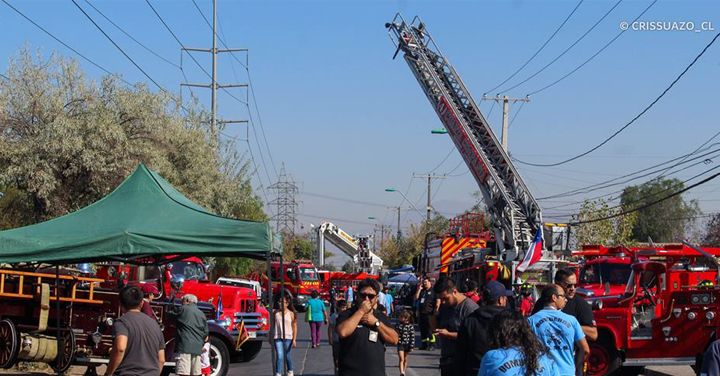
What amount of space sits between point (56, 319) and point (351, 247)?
139 feet

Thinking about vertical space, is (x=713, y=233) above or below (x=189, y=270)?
above

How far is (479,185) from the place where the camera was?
93.1ft

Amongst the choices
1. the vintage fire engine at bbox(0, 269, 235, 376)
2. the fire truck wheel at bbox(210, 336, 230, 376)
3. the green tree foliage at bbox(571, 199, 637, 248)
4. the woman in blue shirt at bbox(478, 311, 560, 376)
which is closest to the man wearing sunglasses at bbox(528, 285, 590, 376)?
the woman in blue shirt at bbox(478, 311, 560, 376)

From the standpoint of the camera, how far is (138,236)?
11336 mm

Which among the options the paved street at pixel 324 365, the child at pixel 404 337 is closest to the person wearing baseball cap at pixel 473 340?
the child at pixel 404 337

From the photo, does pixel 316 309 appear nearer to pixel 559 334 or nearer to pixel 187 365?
pixel 187 365

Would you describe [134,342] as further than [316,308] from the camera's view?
No

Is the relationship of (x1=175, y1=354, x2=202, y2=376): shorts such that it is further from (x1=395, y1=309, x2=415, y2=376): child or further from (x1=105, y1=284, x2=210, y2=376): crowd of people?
(x1=395, y1=309, x2=415, y2=376): child

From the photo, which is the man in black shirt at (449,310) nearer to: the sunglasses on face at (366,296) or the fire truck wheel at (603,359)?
the sunglasses on face at (366,296)

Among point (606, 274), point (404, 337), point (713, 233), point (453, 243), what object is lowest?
point (404, 337)

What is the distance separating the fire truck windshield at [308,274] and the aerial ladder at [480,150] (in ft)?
68.2

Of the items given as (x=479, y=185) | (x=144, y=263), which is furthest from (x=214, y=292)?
(x=479, y=185)

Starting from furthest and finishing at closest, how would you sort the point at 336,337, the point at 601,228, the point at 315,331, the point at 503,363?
the point at 601,228 < the point at 315,331 < the point at 336,337 < the point at 503,363

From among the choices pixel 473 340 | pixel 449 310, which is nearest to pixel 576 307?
pixel 449 310
